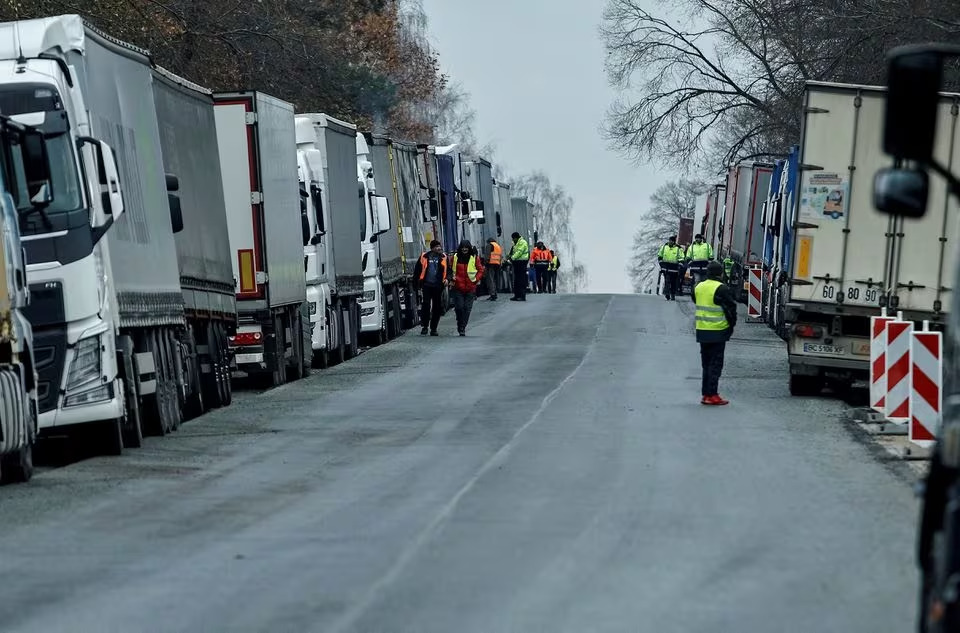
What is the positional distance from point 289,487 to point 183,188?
826 cm

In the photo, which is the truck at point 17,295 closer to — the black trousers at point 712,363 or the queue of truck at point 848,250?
the black trousers at point 712,363

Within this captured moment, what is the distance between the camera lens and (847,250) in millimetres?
22203

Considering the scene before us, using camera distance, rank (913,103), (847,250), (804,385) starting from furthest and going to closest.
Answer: (804,385)
(847,250)
(913,103)

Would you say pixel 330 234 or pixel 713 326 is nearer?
pixel 713 326

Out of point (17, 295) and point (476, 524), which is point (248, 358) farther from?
point (476, 524)

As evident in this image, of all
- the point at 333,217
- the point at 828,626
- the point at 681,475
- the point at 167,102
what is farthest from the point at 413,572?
the point at 333,217

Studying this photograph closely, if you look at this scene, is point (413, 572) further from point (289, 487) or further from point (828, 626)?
point (289, 487)

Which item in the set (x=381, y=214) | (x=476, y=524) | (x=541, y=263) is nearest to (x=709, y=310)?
(x=476, y=524)

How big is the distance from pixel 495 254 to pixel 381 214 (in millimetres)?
23005

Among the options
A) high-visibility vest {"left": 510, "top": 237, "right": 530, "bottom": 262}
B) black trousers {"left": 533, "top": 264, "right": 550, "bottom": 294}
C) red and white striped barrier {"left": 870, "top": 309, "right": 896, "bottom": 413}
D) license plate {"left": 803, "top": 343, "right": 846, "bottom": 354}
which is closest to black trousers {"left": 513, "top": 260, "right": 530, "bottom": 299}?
high-visibility vest {"left": 510, "top": 237, "right": 530, "bottom": 262}

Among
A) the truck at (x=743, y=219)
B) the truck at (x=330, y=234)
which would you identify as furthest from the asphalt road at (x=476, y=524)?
the truck at (x=743, y=219)

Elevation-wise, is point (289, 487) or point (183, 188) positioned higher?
point (183, 188)

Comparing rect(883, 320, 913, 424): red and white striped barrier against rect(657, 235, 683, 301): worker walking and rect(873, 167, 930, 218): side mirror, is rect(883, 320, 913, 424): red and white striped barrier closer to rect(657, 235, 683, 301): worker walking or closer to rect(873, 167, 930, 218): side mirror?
rect(873, 167, 930, 218): side mirror

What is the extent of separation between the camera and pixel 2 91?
15.3m
